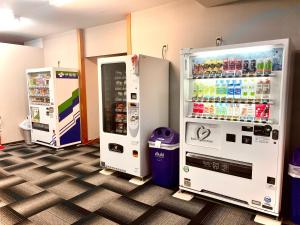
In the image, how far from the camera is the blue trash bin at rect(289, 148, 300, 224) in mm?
2225

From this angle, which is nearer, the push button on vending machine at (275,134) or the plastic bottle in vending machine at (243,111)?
the push button on vending machine at (275,134)

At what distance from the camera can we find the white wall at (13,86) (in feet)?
17.2

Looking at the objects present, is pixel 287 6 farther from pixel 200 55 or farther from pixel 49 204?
pixel 49 204

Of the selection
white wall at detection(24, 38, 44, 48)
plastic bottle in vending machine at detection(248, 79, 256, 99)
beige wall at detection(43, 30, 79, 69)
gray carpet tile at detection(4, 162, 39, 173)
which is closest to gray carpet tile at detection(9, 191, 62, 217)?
gray carpet tile at detection(4, 162, 39, 173)

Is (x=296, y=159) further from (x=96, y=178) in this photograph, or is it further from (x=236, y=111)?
(x=96, y=178)

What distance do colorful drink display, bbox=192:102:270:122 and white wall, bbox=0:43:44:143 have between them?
4639 mm

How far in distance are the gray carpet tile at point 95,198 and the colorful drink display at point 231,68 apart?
73.1 inches

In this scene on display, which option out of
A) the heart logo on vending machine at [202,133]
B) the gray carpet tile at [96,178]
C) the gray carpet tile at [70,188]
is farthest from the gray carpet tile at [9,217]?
the heart logo on vending machine at [202,133]

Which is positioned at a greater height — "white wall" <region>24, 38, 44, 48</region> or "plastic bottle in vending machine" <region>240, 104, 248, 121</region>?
"white wall" <region>24, 38, 44, 48</region>

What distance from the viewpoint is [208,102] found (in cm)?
269

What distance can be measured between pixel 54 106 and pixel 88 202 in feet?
8.68

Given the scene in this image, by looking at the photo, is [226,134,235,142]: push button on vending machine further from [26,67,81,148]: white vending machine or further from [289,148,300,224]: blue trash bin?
[26,67,81,148]: white vending machine

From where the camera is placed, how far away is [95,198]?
2814 mm

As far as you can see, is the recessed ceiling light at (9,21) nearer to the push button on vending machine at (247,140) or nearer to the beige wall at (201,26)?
the beige wall at (201,26)
